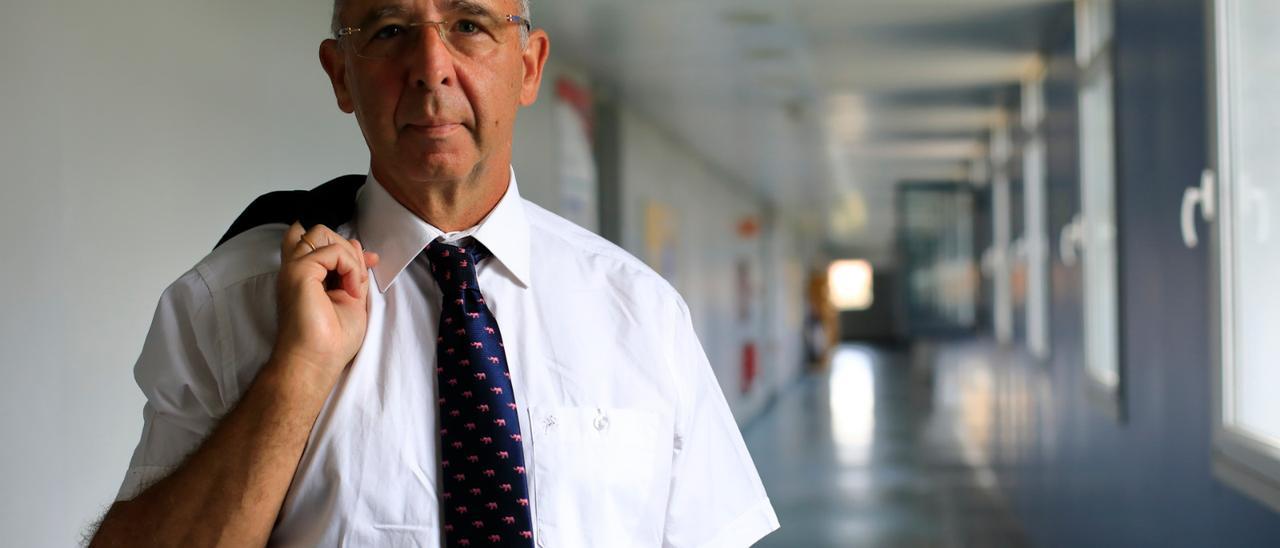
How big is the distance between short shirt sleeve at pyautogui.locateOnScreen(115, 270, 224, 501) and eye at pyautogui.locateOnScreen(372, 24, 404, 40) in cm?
36

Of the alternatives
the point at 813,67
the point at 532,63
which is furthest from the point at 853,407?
the point at 532,63

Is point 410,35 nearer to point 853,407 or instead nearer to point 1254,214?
point 1254,214

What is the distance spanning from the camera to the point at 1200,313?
10.7ft

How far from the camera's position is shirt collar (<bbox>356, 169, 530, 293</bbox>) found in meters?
1.47

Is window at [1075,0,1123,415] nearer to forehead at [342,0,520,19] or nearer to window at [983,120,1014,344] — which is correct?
window at [983,120,1014,344]

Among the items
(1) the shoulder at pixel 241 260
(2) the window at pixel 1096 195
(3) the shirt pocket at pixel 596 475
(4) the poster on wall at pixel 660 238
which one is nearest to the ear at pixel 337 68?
(1) the shoulder at pixel 241 260

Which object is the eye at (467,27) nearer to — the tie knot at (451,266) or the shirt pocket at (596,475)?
the tie knot at (451,266)

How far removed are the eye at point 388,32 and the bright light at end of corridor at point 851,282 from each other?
1399 inches

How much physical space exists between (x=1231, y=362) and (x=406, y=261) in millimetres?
2417

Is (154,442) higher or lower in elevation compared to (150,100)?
lower

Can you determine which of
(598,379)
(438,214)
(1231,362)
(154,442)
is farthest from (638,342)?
(1231,362)

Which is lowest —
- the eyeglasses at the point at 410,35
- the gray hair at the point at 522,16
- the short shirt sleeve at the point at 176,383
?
the short shirt sleeve at the point at 176,383

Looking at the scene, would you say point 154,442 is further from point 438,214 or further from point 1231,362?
point 1231,362

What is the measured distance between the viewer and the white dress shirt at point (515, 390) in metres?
1.33
